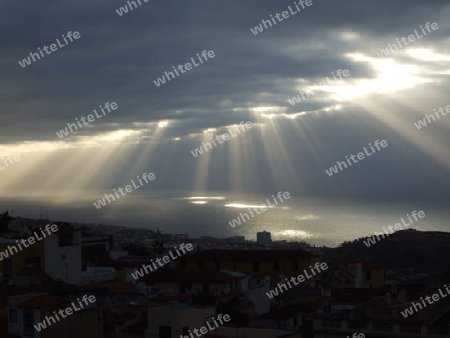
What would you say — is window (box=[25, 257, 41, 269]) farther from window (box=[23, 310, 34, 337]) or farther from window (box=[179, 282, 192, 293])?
window (box=[23, 310, 34, 337])

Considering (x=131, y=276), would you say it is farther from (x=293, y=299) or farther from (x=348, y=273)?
(x=348, y=273)

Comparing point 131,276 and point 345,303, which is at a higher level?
Result: point 131,276

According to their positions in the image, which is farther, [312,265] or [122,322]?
[312,265]

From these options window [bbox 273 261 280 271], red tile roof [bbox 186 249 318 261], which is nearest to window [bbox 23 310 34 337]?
red tile roof [bbox 186 249 318 261]

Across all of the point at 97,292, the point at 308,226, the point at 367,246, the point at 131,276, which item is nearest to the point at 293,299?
the point at 131,276

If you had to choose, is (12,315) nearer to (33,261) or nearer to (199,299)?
(199,299)

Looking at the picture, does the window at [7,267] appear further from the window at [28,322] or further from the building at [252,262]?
the building at [252,262]
